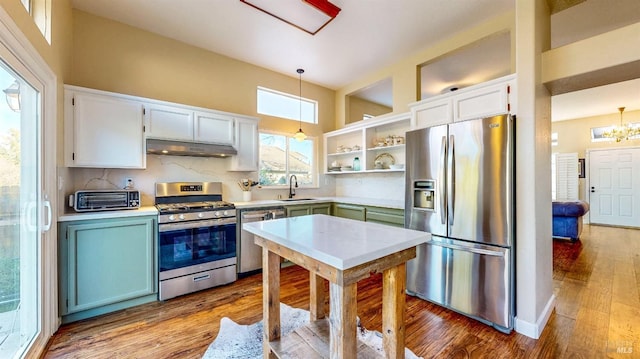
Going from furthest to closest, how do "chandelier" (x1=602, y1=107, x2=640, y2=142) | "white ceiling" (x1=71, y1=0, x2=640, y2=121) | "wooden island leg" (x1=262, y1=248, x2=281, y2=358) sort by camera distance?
"chandelier" (x1=602, y1=107, x2=640, y2=142), "white ceiling" (x1=71, y1=0, x2=640, y2=121), "wooden island leg" (x1=262, y1=248, x2=281, y2=358)

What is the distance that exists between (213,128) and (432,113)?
8.69 feet

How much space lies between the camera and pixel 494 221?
7.06 feet

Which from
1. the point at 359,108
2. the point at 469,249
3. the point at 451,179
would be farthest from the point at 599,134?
the point at 469,249

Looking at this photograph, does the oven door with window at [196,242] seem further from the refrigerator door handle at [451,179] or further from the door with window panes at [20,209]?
the refrigerator door handle at [451,179]

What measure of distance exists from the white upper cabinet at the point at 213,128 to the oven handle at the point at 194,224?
1.01m

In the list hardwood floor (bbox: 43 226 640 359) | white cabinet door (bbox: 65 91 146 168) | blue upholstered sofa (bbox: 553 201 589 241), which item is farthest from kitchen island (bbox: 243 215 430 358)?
blue upholstered sofa (bbox: 553 201 589 241)

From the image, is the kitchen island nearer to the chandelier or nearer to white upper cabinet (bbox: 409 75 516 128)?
white upper cabinet (bbox: 409 75 516 128)

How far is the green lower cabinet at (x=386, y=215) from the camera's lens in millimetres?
3062

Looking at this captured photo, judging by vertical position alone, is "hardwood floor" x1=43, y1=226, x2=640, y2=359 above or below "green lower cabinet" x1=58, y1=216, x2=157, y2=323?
below

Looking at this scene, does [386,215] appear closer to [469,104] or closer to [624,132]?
[469,104]

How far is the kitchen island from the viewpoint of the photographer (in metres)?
1.10

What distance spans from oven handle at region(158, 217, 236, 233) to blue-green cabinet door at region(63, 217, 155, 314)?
11 centimetres

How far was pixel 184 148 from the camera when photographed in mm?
2896

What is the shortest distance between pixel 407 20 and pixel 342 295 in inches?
118
